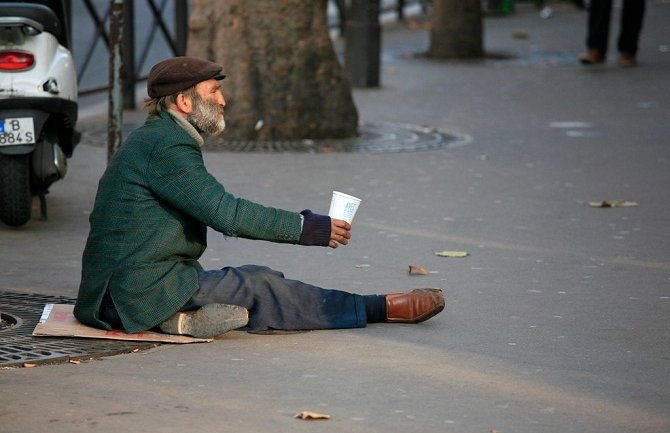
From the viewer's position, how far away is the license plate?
26.7 ft

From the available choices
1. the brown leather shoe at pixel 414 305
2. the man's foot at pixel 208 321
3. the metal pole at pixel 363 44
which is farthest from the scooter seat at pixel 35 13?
the metal pole at pixel 363 44

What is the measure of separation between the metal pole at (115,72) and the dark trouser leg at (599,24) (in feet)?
32.9

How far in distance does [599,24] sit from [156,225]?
13.7 meters

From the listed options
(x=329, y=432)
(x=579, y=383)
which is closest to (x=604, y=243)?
(x=579, y=383)

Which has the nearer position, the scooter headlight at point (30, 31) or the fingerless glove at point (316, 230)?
the fingerless glove at point (316, 230)

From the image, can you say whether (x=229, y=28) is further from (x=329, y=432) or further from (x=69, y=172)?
(x=329, y=432)

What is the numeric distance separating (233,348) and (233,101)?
273 inches

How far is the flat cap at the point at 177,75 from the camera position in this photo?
235 inches

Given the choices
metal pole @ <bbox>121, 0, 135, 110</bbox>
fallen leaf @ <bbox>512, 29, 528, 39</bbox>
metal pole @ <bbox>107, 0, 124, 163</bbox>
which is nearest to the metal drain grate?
metal pole @ <bbox>107, 0, 124, 163</bbox>

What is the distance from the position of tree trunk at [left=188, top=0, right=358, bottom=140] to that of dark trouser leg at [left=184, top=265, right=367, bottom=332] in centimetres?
652

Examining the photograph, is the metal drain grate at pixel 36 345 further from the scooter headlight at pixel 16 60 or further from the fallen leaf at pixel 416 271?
the scooter headlight at pixel 16 60

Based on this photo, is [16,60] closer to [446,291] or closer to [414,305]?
[446,291]

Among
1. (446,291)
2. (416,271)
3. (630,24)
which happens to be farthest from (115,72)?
(630,24)

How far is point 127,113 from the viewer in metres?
14.4
